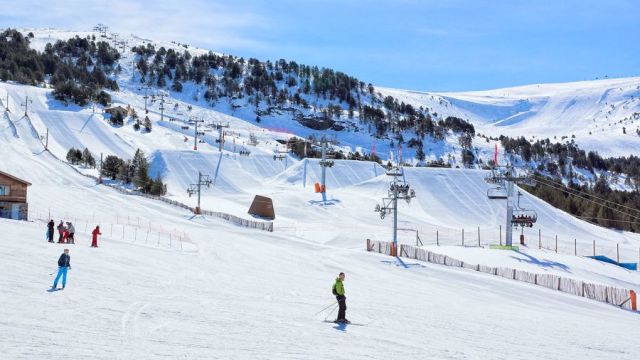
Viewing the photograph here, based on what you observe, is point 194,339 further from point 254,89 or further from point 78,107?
point 254,89

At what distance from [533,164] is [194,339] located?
177m

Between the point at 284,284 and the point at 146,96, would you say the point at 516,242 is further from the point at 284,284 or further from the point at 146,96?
the point at 146,96

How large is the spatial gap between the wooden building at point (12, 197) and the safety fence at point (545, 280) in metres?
26.2

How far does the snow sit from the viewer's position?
17297 millimetres

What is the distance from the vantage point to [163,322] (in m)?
18.7

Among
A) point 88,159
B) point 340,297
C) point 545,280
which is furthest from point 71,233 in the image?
point 88,159

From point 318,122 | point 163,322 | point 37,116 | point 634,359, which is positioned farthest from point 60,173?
point 318,122

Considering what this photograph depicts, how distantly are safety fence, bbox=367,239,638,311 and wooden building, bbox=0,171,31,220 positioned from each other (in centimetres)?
2621

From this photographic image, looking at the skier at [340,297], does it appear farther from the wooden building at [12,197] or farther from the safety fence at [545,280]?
the wooden building at [12,197]

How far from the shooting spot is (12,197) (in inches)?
1924

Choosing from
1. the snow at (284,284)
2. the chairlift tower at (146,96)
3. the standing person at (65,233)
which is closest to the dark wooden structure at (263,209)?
the snow at (284,284)

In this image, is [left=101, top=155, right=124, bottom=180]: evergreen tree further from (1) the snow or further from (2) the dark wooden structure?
(2) the dark wooden structure

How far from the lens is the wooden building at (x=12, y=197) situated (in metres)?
47.7

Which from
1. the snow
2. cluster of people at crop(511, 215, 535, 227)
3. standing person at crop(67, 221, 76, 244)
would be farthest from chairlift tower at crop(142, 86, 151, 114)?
standing person at crop(67, 221, 76, 244)
